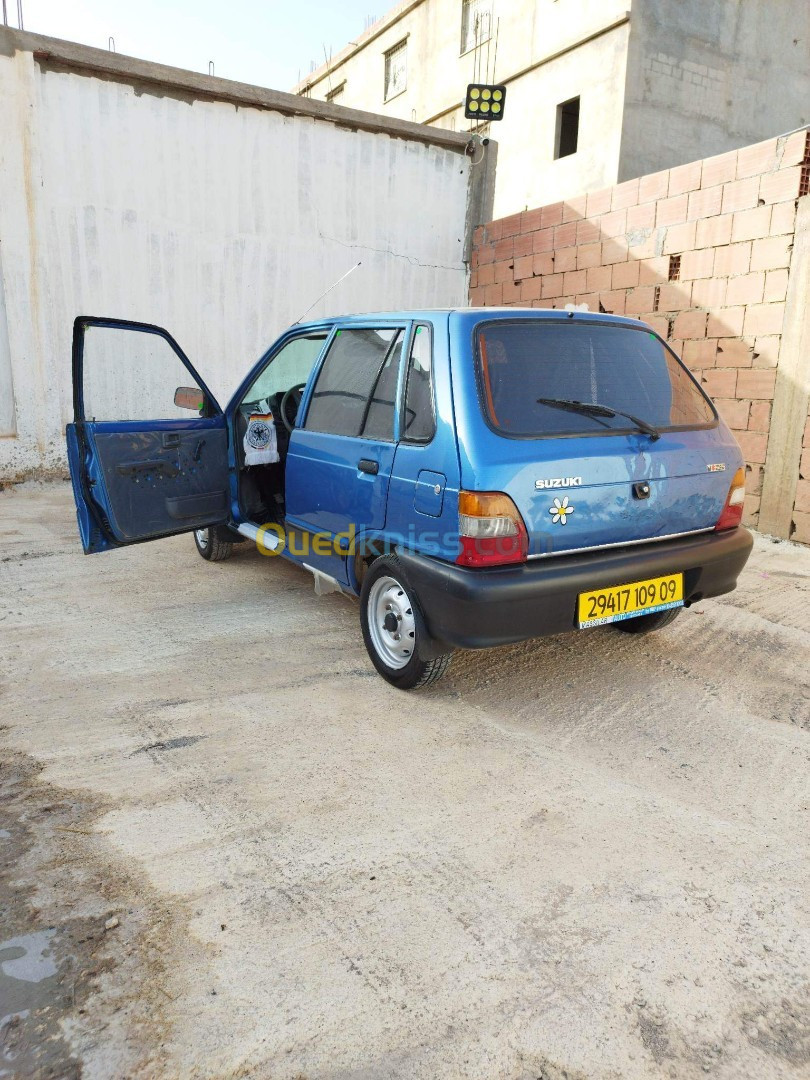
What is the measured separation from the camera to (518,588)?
9.39 feet

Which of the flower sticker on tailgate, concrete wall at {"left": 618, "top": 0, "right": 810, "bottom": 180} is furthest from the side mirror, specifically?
concrete wall at {"left": 618, "top": 0, "right": 810, "bottom": 180}

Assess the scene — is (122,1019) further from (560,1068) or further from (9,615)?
(9,615)

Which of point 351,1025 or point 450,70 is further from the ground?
point 450,70

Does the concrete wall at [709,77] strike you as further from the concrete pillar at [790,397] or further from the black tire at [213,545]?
the black tire at [213,545]

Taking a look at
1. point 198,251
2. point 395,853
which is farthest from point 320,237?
point 395,853

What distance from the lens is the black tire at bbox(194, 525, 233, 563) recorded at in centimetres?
539

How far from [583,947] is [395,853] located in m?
0.62

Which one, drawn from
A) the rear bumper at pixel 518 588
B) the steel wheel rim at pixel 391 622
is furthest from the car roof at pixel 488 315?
the steel wheel rim at pixel 391 622

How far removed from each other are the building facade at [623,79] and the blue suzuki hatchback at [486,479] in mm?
12226

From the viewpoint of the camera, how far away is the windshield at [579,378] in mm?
3029

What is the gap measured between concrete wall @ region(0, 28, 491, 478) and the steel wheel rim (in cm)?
631

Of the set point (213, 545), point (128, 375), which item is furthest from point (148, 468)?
point (128, 375)

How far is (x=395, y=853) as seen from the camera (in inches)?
91.2

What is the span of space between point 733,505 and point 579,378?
3.41 feet
